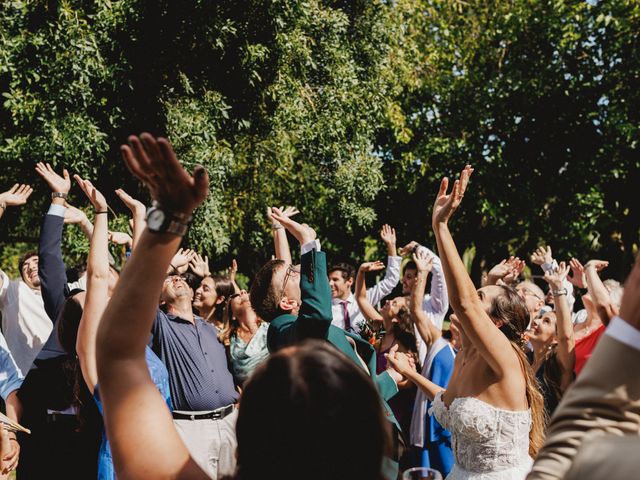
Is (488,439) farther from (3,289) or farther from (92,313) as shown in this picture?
(3,289)

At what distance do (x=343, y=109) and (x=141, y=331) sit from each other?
412 inches

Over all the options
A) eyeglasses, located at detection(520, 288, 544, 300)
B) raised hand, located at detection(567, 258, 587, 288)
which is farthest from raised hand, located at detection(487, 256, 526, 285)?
raised hand, located at detection(567, 258, 587, 288)

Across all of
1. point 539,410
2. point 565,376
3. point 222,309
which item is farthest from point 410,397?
point 539,410

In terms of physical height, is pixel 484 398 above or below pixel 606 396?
below

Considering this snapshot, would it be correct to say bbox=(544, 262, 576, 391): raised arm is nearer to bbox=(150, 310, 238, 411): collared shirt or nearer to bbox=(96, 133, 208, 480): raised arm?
bbox=(150, 310, 238, 411): collared shirt

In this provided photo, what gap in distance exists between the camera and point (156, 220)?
153 cm

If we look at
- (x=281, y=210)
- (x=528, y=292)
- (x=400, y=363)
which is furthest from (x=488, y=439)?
(x=528, y=292)

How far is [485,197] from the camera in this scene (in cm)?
1797

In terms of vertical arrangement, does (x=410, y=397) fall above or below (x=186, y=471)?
below

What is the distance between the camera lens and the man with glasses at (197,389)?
4562mm

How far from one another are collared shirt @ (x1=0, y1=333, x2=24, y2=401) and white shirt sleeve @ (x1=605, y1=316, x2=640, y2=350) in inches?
154

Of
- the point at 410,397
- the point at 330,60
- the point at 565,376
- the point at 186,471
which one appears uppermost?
the point at 330,60

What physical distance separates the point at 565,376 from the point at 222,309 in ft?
11.6

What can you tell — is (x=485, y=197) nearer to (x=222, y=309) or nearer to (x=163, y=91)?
(x=163, y=91)
